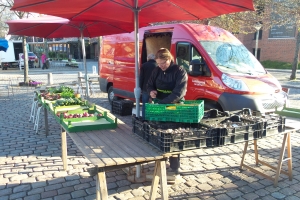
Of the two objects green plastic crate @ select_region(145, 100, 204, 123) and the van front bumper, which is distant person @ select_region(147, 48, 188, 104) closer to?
green plastic crate @ select_region(145, 100, 204, 123)

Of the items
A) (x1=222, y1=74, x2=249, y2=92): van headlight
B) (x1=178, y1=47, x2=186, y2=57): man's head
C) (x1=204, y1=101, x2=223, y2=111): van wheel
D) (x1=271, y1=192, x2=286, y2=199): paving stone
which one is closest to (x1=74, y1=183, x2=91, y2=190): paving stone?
(x1=271, y1=192, x2=286, y2=199): paving stone

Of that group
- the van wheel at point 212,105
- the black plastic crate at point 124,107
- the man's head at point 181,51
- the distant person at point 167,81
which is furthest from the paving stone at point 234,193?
the black plastic crate at point 124,107

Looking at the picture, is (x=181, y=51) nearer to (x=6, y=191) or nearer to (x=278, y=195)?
(x=278, y=195)

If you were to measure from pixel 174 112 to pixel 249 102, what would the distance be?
306 centimetres

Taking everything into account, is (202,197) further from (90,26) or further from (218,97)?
(90,26)

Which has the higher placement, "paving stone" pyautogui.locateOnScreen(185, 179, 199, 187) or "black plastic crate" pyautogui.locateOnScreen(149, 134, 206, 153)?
"black plastic crate" pyautogui.locateOnScreen(149, 134, 206, 153)

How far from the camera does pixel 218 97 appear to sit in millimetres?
5805

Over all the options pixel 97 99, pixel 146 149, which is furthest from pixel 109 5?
pixel 97 99

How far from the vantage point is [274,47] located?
3384 centimetres

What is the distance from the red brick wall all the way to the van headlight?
30118mm

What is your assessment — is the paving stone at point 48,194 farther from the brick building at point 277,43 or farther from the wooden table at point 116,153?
the brick building at point 277,43

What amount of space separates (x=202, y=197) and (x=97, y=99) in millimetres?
8350

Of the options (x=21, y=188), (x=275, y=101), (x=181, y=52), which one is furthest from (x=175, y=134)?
(x=181, y=52)

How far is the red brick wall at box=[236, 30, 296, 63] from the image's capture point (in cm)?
3191
